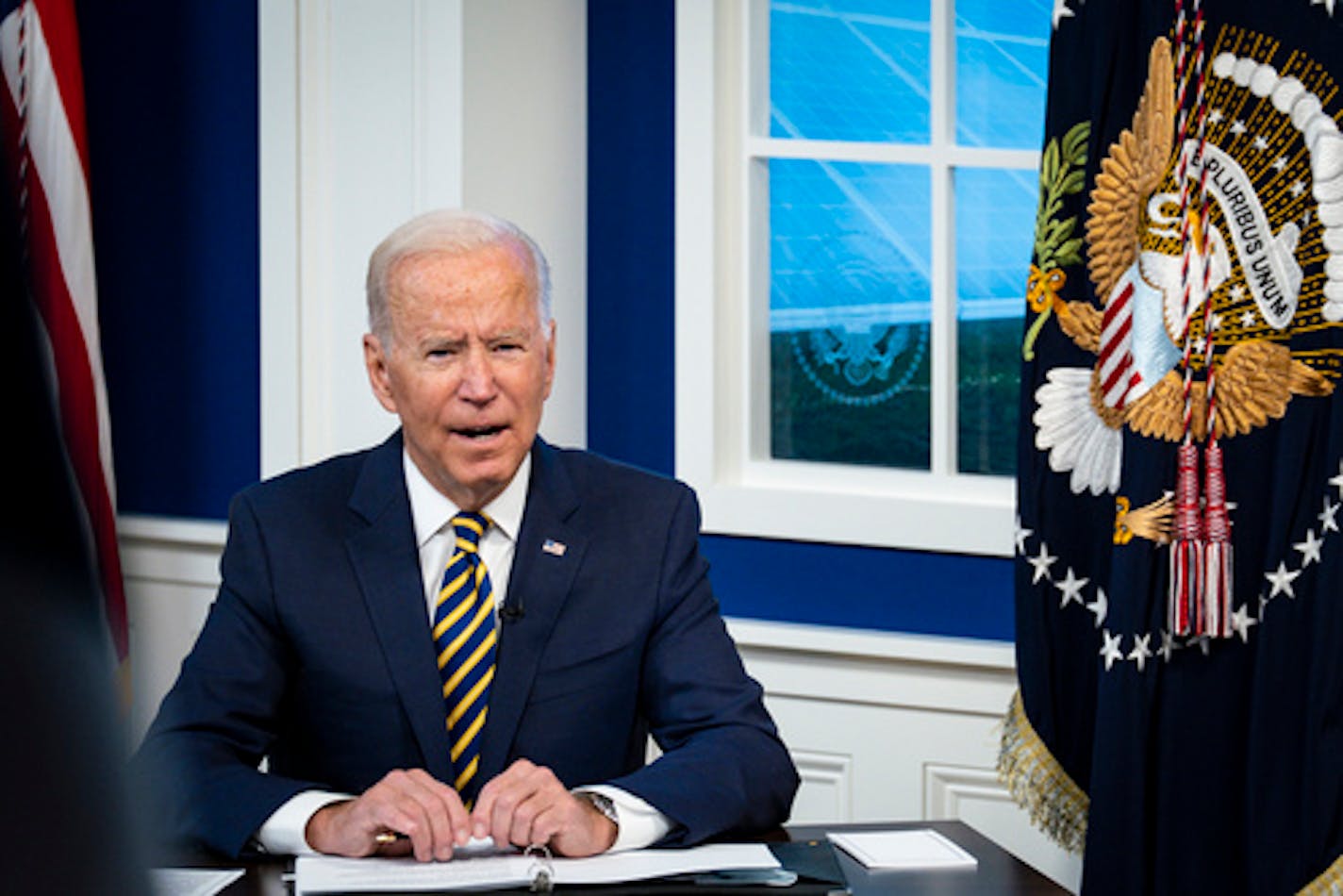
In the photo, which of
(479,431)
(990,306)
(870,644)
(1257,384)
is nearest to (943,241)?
(990,306)

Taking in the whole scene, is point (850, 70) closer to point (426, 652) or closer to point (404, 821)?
point (426, 652)

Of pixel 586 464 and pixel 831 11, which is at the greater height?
pixel 831 11

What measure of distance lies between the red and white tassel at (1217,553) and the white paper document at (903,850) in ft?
2.03

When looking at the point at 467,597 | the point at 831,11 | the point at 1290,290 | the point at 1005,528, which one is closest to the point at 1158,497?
the point at 1290,290

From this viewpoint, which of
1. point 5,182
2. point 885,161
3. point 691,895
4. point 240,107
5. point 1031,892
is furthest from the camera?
point 240,107

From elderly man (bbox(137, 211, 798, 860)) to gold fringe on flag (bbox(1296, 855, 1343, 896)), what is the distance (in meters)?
0.83

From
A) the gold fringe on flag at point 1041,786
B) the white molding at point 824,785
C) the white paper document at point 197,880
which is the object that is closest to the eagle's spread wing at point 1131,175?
the gold fringe on flag at point 1041,786

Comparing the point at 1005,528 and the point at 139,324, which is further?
the point at 139,324

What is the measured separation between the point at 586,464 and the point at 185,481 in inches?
73.7

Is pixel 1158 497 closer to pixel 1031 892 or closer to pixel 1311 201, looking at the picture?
pixel 1311 201

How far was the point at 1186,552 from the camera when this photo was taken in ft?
7.80

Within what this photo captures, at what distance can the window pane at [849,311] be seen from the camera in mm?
3418

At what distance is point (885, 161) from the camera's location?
3.40 meters

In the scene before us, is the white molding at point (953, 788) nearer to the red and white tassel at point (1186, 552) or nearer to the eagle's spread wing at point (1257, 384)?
the red and white tassel at point (1186, 552)
